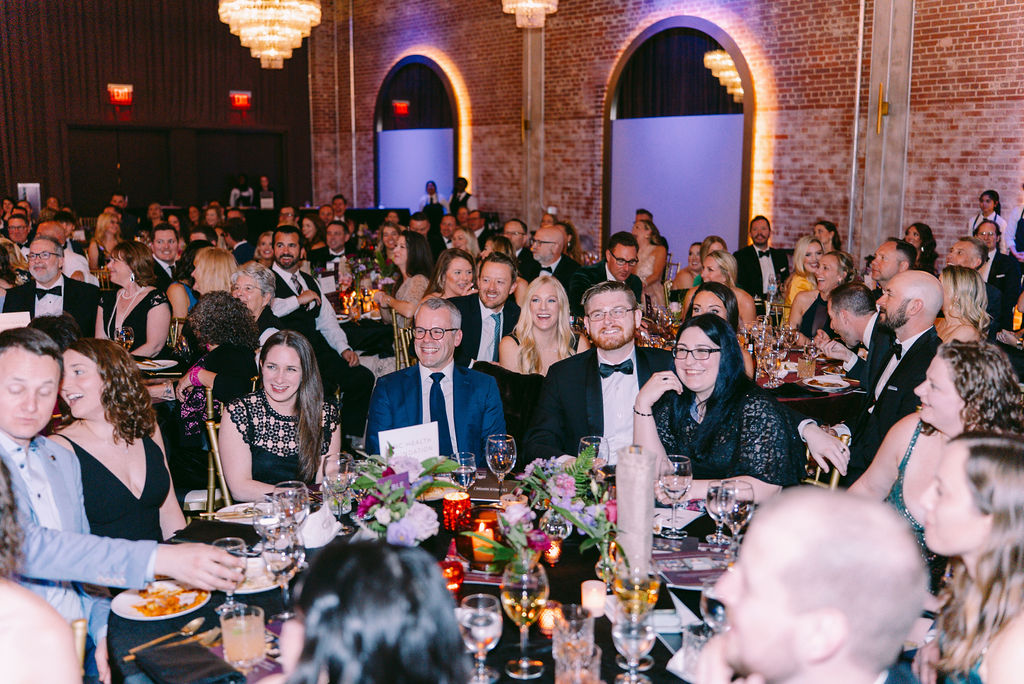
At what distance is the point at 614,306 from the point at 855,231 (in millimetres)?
7181

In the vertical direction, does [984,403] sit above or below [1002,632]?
above

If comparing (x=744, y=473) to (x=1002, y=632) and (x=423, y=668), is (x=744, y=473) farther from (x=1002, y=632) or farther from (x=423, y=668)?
(x=423, y=668)

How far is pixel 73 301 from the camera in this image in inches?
234

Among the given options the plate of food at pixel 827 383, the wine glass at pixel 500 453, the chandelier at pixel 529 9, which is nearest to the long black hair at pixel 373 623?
the wine glass at pixel 500 453

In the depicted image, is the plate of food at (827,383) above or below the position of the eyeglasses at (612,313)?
below

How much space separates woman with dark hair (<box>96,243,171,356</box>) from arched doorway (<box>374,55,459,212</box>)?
9.92 metres

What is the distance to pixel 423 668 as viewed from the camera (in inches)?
45.7

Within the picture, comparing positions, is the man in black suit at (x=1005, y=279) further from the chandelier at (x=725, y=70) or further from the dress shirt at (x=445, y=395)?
the dress shirt at (x=445, y=395)

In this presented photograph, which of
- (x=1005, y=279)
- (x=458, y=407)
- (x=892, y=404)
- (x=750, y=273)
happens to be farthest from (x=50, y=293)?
(x=1005, y=279)

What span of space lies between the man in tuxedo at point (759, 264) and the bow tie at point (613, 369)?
5249 millimetres

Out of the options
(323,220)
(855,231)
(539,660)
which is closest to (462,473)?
(539,660)

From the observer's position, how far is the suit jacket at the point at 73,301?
19.0 ft

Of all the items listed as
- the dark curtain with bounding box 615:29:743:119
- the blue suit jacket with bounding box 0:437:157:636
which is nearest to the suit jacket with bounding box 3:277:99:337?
the blue suit jacket with bounding box 0:437:157:636

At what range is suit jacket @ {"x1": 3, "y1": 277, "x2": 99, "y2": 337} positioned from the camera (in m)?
5.79
